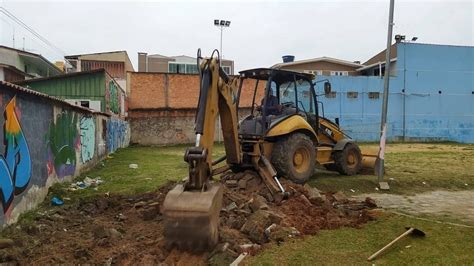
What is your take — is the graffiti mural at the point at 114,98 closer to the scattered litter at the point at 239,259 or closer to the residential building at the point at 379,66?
the scattered litter at the point at 239,259

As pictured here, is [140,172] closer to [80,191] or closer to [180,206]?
[80,191]

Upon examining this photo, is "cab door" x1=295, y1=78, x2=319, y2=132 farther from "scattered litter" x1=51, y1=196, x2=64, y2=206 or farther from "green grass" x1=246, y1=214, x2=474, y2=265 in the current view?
"scattered litter" x1=51, y1=196, x2=64, y2=206

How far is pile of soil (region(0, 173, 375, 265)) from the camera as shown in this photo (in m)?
5.70

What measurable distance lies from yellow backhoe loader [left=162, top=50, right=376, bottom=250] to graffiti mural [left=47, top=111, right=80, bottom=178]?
4.01m

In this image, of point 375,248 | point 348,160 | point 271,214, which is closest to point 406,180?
point 348,160

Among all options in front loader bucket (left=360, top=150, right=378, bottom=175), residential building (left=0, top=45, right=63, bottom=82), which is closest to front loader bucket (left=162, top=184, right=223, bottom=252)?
front loader bucket (left=360, top=150, right=378, bottom=175)

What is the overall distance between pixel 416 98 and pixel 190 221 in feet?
125

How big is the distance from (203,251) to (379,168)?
8.47 metres

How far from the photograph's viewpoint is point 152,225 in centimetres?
713

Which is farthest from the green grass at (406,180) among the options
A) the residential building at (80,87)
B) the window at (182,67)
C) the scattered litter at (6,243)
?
the window at (182,67)

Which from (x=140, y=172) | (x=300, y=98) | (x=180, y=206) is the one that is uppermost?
(x=300, y=98)

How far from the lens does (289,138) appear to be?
1112cm

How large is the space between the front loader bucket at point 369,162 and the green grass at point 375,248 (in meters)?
6.51

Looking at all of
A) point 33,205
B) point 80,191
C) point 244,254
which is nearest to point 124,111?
point 80,191
